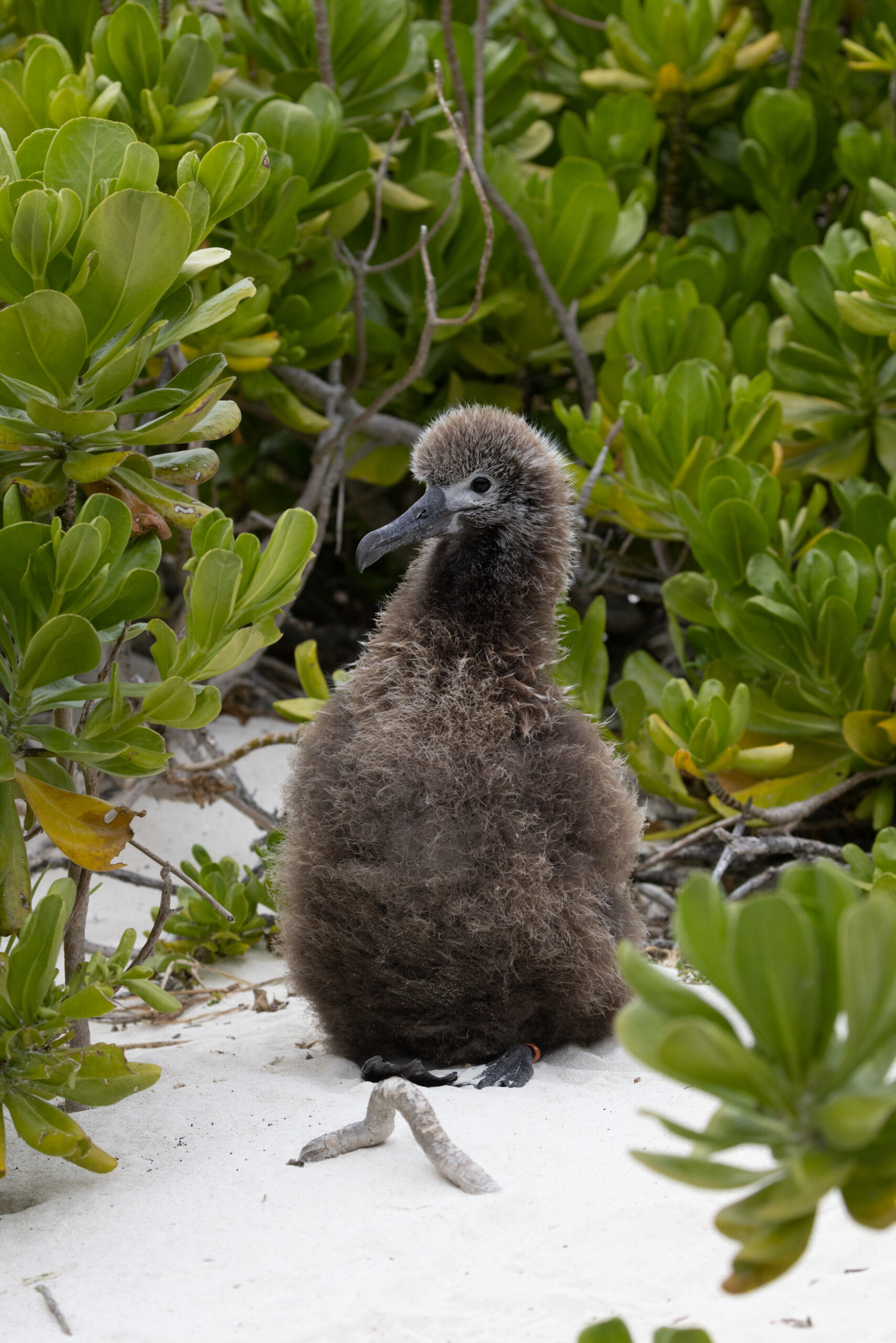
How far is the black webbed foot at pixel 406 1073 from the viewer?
265 cm

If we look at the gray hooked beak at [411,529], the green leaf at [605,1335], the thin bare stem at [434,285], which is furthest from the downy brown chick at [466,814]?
the green leaf at [605,1335]

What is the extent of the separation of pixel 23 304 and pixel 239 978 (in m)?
2.23

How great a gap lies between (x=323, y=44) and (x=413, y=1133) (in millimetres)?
3620

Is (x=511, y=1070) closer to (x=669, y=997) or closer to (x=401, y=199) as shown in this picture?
(x=669, y=997)

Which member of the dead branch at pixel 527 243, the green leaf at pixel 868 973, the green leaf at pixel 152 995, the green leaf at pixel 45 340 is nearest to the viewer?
the green leaf at pixel 868 973

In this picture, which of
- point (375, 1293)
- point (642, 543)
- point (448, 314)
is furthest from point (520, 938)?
point (642, 543)

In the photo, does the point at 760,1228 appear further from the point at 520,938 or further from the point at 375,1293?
the point at 520,938

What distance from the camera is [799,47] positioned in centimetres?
523

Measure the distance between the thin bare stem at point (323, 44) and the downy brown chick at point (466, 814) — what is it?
Answer: 1.94 metres

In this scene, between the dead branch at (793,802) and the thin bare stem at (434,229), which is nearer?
the dead branch at (793,802)

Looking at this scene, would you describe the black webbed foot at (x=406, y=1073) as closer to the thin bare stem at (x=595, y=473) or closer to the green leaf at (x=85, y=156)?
the green leaf at (x=85, y=156)

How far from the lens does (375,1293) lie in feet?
5.83

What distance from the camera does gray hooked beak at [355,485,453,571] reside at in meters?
2.97

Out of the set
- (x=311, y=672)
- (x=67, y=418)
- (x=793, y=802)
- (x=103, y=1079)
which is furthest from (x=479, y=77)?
(x=103, y=1079)
